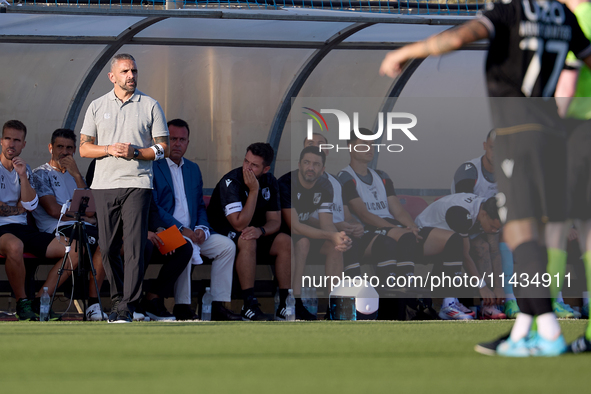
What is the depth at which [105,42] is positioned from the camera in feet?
24.9

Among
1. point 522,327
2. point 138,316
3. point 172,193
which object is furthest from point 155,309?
point 522,327

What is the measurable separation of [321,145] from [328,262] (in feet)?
2.99

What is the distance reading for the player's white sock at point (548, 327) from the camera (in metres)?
2.82

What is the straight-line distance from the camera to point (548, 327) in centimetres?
282

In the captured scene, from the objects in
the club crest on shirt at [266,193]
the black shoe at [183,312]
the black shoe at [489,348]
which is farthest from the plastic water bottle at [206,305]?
the black shoe at [489,348]

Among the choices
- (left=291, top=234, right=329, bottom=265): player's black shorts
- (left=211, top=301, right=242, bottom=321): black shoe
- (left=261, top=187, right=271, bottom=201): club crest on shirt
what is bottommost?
(left=211, top=301, right=242, bottom=321): black shoe

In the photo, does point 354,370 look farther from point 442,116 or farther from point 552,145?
point 442,116

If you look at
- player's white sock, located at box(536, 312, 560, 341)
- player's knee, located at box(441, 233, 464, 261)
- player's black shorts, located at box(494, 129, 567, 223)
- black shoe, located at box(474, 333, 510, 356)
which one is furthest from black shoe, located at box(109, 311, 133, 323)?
player's white sock, located at box(536, 312, 560, 341)

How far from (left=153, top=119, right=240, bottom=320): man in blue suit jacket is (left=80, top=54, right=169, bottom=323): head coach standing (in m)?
0.79

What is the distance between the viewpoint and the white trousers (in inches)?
243

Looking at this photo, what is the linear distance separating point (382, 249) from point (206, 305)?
154 cm

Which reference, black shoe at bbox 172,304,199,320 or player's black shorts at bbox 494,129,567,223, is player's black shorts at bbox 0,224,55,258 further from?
player's black shorts at bbox 494,129,567,223

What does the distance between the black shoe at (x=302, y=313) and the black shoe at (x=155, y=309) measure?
977 mm

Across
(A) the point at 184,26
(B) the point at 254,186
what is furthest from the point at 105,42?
(B) the point at 254,186
